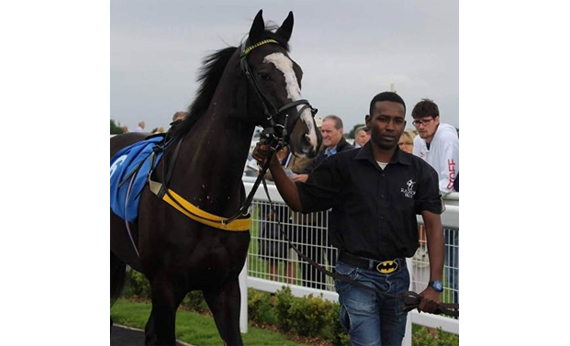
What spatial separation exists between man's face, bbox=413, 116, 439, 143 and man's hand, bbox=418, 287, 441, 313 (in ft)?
2.62

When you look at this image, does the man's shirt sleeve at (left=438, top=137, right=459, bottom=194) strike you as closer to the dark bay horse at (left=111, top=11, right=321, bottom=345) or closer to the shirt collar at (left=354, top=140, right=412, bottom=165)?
the shirt collar at (left=354, top=140, right=412, bottom=165)

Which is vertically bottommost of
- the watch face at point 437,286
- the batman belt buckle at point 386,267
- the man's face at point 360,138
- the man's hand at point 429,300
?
the man's hand at point 429,300

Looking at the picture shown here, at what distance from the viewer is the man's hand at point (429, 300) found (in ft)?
10.9

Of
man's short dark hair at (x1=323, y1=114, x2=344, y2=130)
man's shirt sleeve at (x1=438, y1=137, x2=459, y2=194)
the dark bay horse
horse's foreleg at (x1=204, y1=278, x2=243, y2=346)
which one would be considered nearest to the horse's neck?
the dark bay horse

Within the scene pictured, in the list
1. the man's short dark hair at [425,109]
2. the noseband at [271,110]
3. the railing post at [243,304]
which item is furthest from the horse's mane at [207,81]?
the railing post at [243,304]

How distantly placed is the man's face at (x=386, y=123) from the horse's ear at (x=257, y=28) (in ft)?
1.96

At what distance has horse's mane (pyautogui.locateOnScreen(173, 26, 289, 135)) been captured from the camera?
3812 mm

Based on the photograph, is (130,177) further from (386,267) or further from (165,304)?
(386,267)

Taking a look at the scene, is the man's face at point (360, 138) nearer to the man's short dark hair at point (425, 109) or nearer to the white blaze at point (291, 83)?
the man's short dark hair at point (425, 109)

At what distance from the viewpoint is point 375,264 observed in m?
3.41

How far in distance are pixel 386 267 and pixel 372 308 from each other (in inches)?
7.2
